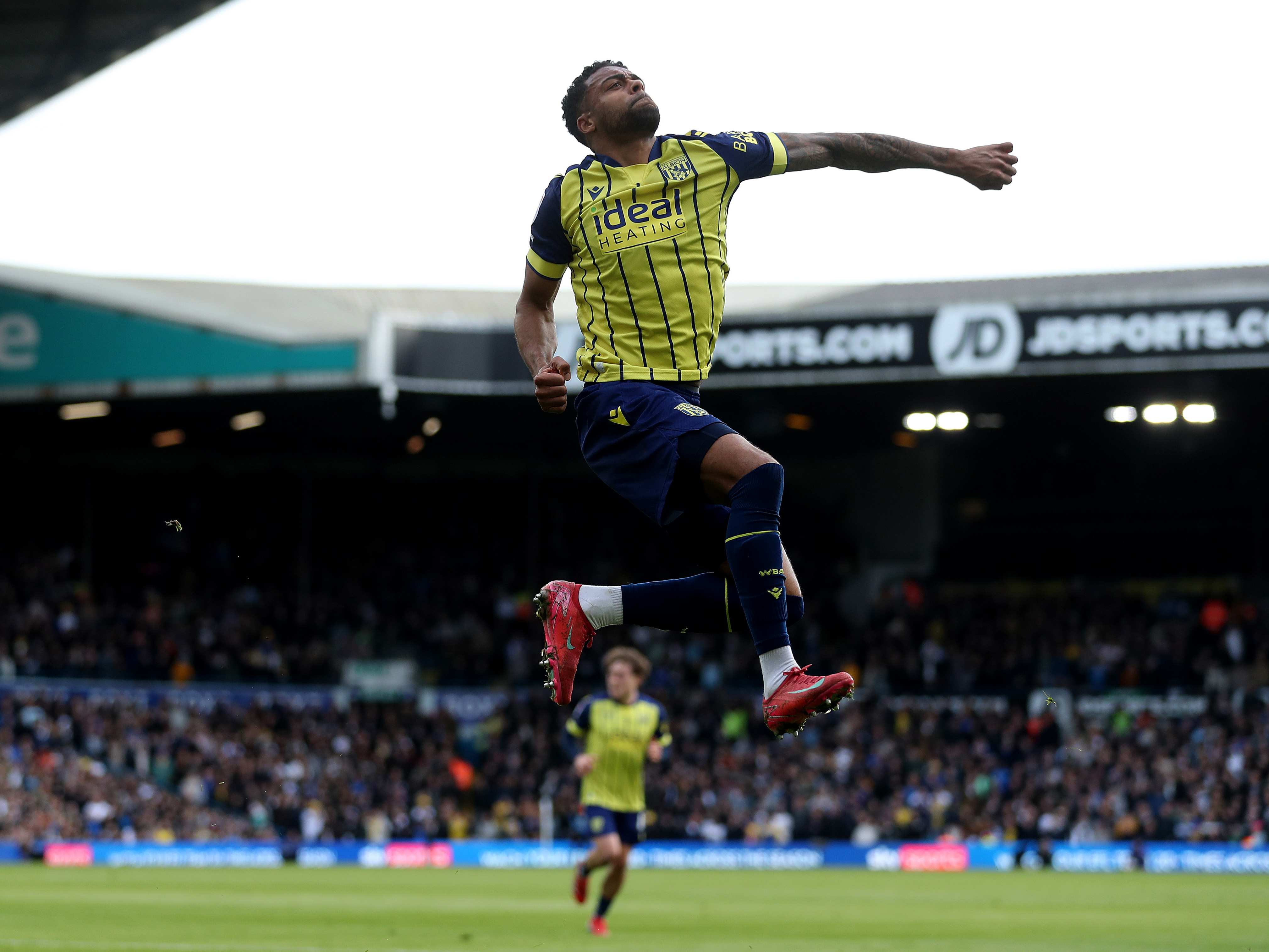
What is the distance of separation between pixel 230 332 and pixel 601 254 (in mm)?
25020

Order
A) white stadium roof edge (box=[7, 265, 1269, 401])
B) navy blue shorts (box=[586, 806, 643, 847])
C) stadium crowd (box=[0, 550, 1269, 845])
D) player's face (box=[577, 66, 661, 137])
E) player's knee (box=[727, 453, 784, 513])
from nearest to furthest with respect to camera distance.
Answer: player's knee (box=[727, 453, 784, 513])
player's face (box=[577, 66, 661, 137])
navy blue shorts (box=[586, 806, 643, 847])
white stadium roof edge (box=[7, 265, 1269, 401])
stadium crowd (box=[0, 550, 1269, 845])

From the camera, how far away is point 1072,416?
113 ft

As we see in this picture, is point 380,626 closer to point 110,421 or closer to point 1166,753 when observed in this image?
point 110,421

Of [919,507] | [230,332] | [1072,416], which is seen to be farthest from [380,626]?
[1072,416]

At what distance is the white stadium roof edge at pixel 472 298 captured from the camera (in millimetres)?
27891

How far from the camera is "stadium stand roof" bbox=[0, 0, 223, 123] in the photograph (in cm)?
2606

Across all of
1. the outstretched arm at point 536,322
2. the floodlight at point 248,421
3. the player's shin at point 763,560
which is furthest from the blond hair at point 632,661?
the floodlight at point 248,421

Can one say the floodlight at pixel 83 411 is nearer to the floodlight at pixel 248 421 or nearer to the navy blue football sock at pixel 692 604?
the floodlight at pixel 248 421

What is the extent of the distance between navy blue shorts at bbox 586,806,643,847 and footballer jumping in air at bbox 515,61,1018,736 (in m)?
8.75

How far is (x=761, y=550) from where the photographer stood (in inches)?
239

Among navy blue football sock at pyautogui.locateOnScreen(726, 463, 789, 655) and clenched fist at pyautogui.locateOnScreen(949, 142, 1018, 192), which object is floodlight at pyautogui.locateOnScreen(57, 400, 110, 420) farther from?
navy blue football sock at pyautogui.locateOnScreen(726, 463, 789, 655)

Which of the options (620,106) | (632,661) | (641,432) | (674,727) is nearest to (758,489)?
(641,432)

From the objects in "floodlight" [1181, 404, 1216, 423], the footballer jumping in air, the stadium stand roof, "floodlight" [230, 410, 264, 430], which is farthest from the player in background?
"floodlight" [230, 410, 264, 430]

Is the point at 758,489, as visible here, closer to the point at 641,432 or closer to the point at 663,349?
the point at 641,432
